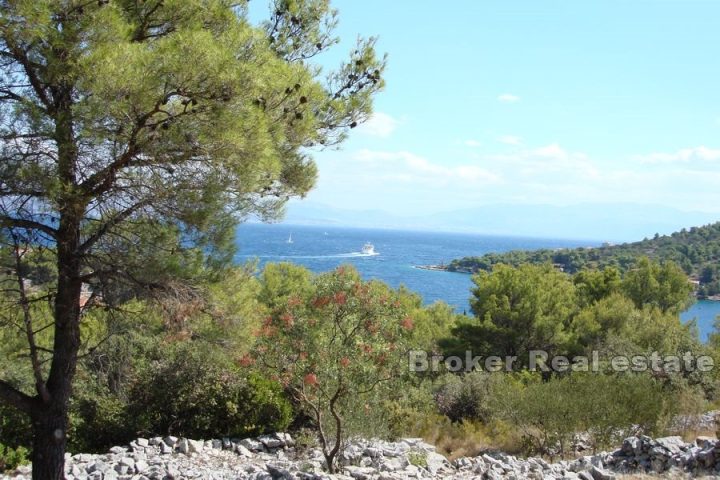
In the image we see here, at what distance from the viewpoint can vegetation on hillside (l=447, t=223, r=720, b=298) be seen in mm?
51438

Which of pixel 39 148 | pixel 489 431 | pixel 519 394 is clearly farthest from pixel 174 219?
pixel 489 431

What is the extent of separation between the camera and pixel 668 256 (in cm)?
5491

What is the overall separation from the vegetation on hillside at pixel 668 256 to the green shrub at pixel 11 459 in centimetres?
4483

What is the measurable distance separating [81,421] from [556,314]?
613 inches

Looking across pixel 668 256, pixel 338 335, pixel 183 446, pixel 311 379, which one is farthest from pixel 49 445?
pixel 668 256

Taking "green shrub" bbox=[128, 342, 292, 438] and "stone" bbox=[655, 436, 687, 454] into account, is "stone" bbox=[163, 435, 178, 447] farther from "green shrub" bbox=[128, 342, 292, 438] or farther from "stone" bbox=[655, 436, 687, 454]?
"stone" bbox=[655, 436, 687, 454]

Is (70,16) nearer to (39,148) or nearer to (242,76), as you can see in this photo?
(39,148)

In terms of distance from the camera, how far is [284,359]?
7.32 meters

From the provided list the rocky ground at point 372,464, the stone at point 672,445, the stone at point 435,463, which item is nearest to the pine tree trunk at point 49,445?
the rocky ground at point 372,464

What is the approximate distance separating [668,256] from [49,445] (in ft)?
193

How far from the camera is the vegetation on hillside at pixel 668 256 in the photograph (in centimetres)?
5144

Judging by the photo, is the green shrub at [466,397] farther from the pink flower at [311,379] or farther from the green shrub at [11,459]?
the green shrub at [11,459]

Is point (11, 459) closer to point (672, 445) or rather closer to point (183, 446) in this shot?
point (183, 446)

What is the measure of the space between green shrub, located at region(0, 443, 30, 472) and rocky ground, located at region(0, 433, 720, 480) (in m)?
0.38
